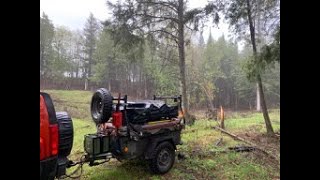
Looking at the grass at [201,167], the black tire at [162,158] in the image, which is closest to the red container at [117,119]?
the black tire at [162,158]

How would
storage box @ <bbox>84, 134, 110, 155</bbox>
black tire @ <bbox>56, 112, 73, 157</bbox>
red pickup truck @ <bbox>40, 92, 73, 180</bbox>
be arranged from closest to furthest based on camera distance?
red pickup truck @ <bbox>40, 92, 73, 180</bbox> → black tire @ <bbox>56, 112, 73, 157</bbox> → storage box @ <bbox>84, 134, 110, 155</bbox>

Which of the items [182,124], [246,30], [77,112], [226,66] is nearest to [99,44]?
[77,112]

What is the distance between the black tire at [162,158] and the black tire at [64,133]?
2.59 metres

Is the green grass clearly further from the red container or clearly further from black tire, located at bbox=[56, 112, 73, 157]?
black tire, located at bbox=[56, 112, 73, 157]

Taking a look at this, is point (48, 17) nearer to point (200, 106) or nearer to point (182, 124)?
point (200, 106)

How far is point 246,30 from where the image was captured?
12.0m

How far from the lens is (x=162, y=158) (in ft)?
21.0

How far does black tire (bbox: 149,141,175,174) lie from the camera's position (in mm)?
6164

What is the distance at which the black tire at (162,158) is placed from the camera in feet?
Result: 20.2

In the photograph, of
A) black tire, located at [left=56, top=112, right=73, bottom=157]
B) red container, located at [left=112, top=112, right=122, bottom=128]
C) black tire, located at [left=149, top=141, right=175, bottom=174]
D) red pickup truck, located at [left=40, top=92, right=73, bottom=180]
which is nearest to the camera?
red pickup truck, located at [left=40, top=92, right=73, bottom=180]

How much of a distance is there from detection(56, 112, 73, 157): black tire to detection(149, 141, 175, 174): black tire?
2.59 m

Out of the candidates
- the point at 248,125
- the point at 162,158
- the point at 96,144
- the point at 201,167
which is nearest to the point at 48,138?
the point at 96,144

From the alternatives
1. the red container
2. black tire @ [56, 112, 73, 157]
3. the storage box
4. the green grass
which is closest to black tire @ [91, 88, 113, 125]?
the red container
